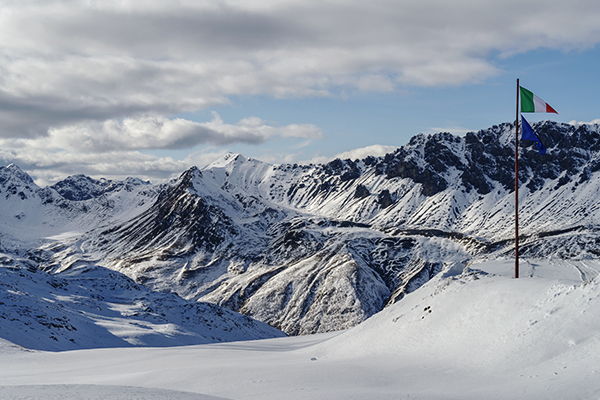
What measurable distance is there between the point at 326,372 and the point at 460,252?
6896 inches

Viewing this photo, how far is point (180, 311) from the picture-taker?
99.9 metres

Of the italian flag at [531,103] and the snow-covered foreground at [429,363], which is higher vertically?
the italian flag at [531,103]

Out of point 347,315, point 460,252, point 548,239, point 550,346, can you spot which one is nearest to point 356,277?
point 347,315

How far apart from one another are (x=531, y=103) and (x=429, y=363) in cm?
2037

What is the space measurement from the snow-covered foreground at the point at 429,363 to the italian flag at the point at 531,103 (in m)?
12.6

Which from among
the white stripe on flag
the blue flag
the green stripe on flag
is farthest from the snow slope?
the white stripe on flag

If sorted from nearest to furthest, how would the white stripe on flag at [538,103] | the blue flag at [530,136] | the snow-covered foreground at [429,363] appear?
the snow-covered foreground at [429,363], the white stripe on flag at [538,103], the blue flag at [530,136]

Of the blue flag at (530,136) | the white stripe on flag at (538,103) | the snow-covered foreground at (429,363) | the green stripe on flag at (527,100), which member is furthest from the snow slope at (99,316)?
the white stripe on flag at (538,103)

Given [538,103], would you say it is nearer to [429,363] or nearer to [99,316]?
[429,363]

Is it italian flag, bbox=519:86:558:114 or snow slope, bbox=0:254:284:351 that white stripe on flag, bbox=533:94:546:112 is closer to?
italian flag, bbox=519:86:558:114

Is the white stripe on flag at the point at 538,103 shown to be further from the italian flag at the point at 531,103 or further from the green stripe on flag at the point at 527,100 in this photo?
the green stripe on flag at the point at 527,100

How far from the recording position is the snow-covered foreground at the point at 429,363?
17359 millimetres

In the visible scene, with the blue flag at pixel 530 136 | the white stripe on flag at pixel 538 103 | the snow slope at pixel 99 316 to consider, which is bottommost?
the snow slope at pixel 99 316

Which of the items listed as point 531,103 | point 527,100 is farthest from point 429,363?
point 527,100
